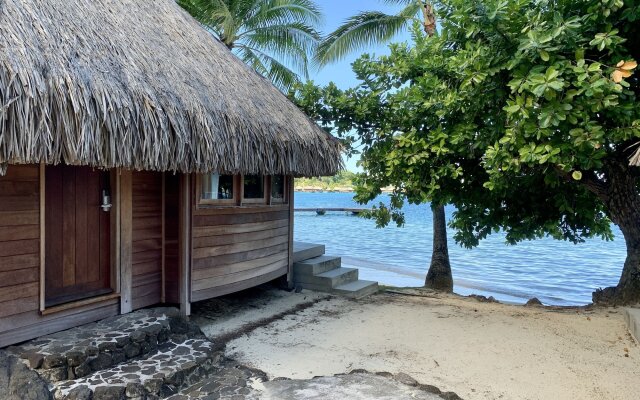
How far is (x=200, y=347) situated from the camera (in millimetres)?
4094

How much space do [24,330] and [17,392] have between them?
76 centimetres

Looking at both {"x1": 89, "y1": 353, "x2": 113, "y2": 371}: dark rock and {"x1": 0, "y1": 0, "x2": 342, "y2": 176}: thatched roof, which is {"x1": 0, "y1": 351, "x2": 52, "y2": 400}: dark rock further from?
{"x1": 0, "y1": 0, "x2": 342, "y2": 176}: thatched roof

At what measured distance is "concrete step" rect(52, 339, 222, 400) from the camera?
3195mm

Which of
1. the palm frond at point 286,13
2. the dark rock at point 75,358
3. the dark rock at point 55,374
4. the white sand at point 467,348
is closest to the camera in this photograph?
the dark rock at point 55,374

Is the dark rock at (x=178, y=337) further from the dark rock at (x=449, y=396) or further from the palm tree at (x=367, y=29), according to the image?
the palm tree at (x=367, y=29)

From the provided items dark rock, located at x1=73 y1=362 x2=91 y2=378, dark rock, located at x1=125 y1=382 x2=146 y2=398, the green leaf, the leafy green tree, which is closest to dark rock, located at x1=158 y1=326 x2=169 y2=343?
dark rock, located at x1=73 y1=362 x2=91 y2=378

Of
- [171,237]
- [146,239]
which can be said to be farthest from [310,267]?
[146,239]

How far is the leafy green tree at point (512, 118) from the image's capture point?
386cm

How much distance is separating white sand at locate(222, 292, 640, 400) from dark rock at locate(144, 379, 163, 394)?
2.98 feet

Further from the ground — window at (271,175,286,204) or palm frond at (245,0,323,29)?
palm frond at (245,0,323,29)

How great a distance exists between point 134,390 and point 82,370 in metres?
0.50

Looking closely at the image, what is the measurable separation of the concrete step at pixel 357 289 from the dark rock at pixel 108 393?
3968 millimetres

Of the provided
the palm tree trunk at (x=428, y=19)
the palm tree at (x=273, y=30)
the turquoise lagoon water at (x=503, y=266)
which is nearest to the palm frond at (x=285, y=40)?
the palm tree at (x=273, y=30)

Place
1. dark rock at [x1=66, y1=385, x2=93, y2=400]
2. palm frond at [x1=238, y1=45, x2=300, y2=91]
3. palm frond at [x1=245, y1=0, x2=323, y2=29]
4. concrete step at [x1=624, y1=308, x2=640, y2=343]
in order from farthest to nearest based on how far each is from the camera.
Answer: palm frond at [x1=238, y1=45, x2=300, y2=91], palm frond at [x1=245, y1=0, x2=323, y2=29], concrete step at [x1=624, y1=308, x2=640, y2=343], dark rock at [x1=66, y1=385, x2=93, y2=400]
